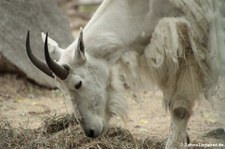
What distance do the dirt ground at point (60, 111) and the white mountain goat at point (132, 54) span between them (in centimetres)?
45

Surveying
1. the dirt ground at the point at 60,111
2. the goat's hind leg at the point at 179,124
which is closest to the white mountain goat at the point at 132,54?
the goat's hind leg at the point at 179,124

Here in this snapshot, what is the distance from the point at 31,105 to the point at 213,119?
2.37 m

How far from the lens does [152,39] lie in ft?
17.9

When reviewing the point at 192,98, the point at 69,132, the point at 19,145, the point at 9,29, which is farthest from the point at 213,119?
the point at 9,29

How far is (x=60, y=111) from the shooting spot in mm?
7625

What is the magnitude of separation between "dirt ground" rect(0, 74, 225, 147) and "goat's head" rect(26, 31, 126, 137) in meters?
0.41

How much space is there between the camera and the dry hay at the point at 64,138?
563cm

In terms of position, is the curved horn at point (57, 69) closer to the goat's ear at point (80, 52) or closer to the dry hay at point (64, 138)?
the goat's ear at point (80, 52)

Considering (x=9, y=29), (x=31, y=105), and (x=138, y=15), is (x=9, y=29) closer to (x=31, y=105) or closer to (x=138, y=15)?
(x=31, y=105)

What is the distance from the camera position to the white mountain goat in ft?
17.5

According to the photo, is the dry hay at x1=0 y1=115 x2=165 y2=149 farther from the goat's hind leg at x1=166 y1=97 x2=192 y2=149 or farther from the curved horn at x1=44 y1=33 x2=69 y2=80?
the curved horn at x1=44 y1=33 x2=69 y2=80

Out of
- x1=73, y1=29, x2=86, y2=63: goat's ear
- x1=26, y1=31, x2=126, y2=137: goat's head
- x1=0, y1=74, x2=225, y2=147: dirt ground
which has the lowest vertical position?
x1=0, y1=74, x2=225, y2=147: dirt ground

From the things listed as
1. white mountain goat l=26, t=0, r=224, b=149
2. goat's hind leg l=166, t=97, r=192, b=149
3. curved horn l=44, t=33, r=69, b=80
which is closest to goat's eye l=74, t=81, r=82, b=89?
white mountain goat l=26, t=0, r=224, b=149

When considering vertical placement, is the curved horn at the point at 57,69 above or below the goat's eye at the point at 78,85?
above
